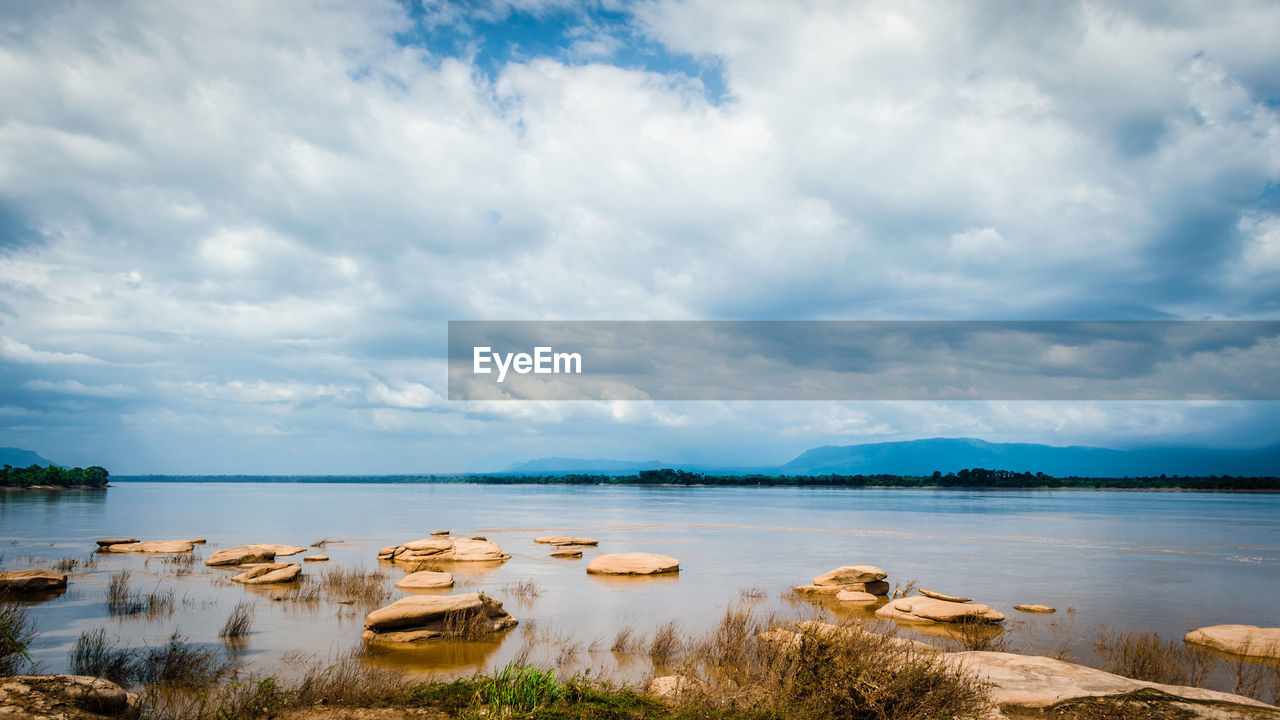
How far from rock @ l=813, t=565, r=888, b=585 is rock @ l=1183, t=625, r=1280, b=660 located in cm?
863

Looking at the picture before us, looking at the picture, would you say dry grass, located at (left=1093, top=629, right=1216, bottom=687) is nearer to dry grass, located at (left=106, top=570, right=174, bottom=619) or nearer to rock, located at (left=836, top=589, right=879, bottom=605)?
rock, located at (left=836, top=589, right=879, bottom=605)

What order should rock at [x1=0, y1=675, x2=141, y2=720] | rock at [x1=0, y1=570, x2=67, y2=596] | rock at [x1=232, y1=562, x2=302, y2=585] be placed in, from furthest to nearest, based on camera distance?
rock at [x1=232, y1=562, x2=302, y2=585] < rock at [x1=0, y1=570, x2=67, y2=596] < rock at [x1=0, y1=675, x2=141, y2=720]

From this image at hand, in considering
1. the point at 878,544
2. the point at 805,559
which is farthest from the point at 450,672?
the point at 878,544

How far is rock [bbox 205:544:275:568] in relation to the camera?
26938mm

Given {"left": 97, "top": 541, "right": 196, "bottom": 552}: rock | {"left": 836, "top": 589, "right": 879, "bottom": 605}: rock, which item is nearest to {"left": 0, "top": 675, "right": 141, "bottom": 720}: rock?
{"left": 836, "top": 589, "right": 879, "bottom": 605}: rock

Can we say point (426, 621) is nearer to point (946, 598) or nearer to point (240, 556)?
point (946, 598)

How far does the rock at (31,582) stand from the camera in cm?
1931

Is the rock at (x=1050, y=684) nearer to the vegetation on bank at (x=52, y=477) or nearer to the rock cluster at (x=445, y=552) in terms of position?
the rock cluster at (x=445, y=552)

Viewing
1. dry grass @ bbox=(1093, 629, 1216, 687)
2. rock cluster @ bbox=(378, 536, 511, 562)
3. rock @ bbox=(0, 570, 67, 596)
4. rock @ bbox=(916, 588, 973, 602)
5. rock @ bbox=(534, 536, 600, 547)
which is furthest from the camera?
rock @ bbox=(534, 536, 600, 547)

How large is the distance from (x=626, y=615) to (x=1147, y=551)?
3400cm

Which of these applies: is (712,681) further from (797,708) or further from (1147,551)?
(1147,551)

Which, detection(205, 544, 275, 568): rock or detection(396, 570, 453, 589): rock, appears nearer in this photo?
detection(396, 570, 453, 589): rock

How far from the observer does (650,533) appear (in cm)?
4778

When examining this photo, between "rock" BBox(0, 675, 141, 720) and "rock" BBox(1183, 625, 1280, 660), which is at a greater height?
"rock" BBox(0, 675, 141, 720)
